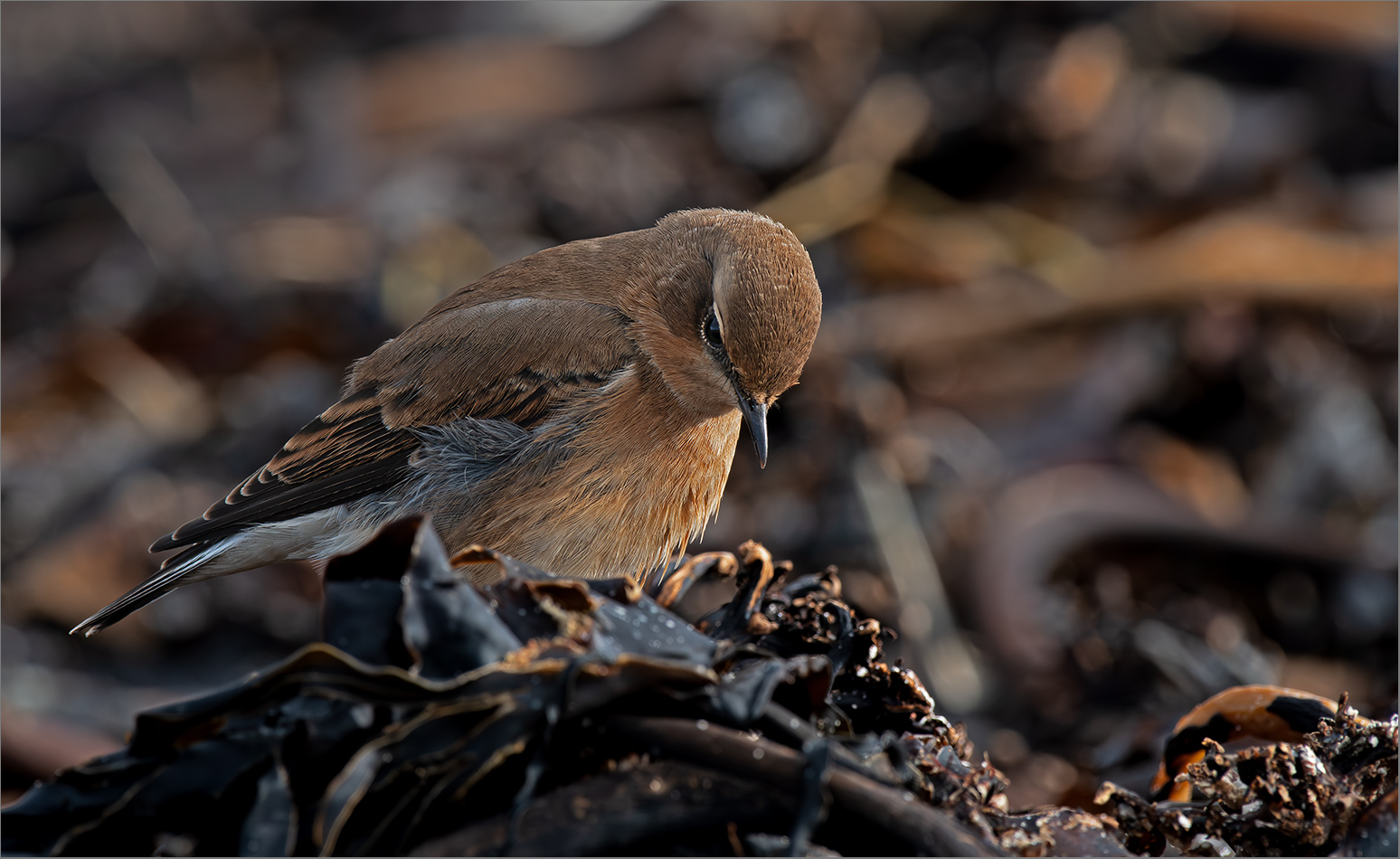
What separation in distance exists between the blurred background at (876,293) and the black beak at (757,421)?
1.39m

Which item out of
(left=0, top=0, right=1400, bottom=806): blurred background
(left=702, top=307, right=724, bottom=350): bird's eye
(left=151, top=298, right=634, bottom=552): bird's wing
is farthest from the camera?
(left=0, top=0, right=1400, bottom=806): blurred background

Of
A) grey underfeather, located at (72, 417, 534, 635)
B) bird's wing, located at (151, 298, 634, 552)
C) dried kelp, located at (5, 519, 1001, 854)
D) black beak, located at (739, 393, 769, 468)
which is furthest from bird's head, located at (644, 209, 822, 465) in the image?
dried kelp, located at (5, 519, 1001, 854)

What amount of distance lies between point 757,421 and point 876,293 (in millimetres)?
3454

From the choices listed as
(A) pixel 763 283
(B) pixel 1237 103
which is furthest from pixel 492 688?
(B) pixel 1237 103

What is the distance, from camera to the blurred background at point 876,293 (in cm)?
493

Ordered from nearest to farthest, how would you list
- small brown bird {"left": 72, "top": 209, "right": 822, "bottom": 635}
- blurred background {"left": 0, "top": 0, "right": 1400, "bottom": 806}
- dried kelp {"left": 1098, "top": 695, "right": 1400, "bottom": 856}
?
dried kelp {"left": 1098, "top": 695, "right": 1400, "bottom": 856}
small brown bird {"left": 72, "top": 209, "right": 822, "bottom": 635}
blurred background {"left": 0, "top": 0, "right": 1400, "bottom": 806}

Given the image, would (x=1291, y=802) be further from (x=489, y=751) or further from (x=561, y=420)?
(x=561, y=420)

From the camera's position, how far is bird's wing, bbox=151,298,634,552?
371cm

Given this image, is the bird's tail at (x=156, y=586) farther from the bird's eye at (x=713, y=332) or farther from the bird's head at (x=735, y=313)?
the bird's eye at (x=713, y=332)

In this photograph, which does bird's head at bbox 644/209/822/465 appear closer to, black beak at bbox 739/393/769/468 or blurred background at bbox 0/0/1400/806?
black beak at bbox 739/393/769/468

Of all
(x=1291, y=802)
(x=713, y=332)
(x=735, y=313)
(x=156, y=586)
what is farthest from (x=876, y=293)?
(x=1291, y=802)

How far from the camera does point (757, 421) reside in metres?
3.45

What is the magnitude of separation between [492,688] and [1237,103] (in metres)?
7.13

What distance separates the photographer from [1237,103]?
290 inches
